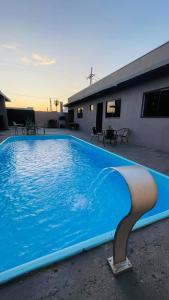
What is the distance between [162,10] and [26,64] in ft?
33.8

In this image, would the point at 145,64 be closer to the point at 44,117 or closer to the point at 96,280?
the point at 96,280

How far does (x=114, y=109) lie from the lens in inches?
356

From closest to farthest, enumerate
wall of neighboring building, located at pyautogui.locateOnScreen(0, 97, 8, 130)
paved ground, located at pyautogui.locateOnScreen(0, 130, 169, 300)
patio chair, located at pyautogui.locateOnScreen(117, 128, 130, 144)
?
paved ground, located at pyautogui.locateOnScreen(0, 130, 169, 300), patio chair, located at pyautogui.locateOnScreen(117, 128, 130, 144), wall of neighboring building, located at pyautogui.locateOnScreen(0, 97, 8, 130)

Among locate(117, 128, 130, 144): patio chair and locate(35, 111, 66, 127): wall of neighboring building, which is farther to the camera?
locate(35, 111, 66, 127): wall of neighboring building

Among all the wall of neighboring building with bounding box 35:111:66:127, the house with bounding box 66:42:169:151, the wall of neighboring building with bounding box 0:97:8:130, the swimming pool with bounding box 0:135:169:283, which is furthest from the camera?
the wall of neighboring building with bounding box 35:111:66:127

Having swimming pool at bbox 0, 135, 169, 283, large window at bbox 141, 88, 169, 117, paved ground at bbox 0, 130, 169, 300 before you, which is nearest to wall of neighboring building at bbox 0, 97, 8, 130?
swimming pool at bbox 0, 135, 169, 283

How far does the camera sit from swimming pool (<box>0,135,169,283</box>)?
65.2 inches

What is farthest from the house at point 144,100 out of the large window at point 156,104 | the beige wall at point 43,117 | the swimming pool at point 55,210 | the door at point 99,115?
the beige wall at point 43,117

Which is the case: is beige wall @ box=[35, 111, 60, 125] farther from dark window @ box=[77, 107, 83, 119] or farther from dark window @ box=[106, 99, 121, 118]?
dark window @ box=[106, 99, 121, 118]

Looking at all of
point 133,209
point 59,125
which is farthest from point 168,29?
point 59,125

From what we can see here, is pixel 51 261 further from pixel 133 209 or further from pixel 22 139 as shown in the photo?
pixel 22 139

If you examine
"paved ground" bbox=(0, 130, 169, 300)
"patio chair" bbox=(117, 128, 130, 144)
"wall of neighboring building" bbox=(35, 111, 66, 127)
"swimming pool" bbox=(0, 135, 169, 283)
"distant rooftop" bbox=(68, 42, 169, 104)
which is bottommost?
"swimming pool" bbox=(0, 135, 169, 283)

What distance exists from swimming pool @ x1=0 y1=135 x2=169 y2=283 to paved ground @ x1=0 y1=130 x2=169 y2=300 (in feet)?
0.29

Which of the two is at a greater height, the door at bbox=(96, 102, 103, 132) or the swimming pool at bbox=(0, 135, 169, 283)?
the door at bbox=(96, 102, 103, 132)
